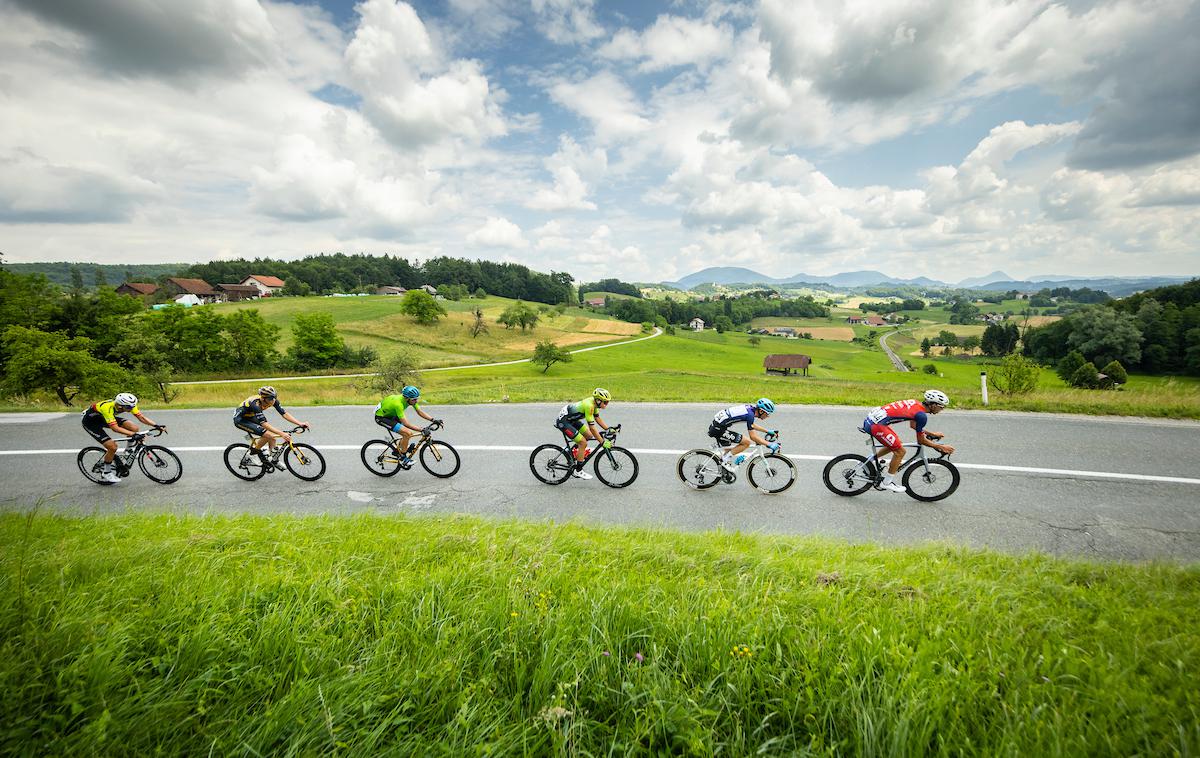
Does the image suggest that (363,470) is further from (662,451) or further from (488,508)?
(662,451)

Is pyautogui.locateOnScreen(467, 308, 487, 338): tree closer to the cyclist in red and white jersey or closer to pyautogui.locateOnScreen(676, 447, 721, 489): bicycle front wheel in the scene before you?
pyautogui.locateOnScreen(676, 447, 721, 489): bicycle front wheel

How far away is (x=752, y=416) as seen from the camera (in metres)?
7.48

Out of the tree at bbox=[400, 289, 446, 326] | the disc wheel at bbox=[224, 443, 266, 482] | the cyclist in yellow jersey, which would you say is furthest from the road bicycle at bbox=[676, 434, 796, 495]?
the tree at bbox=[400, 289, 446, 326]

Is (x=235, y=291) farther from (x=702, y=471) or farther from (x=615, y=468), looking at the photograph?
(x=702, y=471)

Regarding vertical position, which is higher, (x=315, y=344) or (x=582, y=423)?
(x=315, y=344)

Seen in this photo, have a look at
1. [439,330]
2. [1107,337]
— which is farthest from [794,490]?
[439,330]

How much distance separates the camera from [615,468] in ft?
27.0

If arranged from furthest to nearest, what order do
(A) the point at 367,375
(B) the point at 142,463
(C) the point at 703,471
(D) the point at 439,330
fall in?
1. (D) the point at 439,330
2. (A) the point at 367,375
3. (B) the point at 142,463
4. (C) the point at 703,471

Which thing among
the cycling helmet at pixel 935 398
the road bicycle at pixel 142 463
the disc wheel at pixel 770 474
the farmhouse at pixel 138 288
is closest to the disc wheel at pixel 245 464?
the road bicycle at pixel 142 463

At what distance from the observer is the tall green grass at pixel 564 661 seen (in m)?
1.87

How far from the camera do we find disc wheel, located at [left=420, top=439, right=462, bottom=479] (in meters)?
8.52

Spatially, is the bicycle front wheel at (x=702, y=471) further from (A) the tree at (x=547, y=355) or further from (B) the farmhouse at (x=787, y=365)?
(B) the farmhouse at (x=787, y=365)

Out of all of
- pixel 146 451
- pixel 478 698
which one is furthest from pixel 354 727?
pixel 146 451

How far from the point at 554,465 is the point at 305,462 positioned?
194 inches
